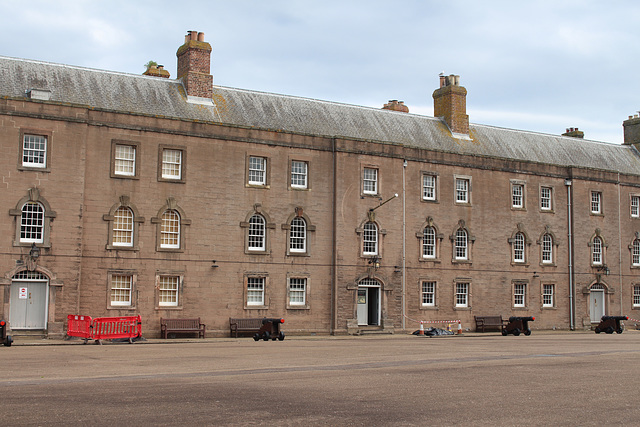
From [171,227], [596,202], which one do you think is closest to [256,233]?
[171,227]

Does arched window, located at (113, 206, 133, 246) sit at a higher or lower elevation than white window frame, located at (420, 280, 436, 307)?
higher

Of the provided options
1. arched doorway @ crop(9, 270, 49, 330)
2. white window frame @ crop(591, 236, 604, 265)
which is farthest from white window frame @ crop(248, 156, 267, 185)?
white window frame @ crop(591, 236, 604, 265)

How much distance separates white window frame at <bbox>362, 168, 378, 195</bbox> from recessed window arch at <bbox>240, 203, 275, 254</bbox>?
5.60 metres

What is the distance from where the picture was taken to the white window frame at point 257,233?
1409 inches

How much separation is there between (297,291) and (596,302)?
66.8 feet

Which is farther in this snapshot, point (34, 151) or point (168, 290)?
point (168, 290)

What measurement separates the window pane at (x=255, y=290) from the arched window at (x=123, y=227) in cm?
582

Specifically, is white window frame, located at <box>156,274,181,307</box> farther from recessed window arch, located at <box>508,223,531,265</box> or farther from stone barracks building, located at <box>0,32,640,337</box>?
recessed window arch, located at <box>508,223,531,265</box>

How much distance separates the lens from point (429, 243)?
134ft

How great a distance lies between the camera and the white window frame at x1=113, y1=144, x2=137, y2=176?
1302 inches

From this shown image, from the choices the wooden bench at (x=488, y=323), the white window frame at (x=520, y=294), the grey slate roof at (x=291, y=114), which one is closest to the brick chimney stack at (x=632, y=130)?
the grey slate roof at (x=291, y=114)

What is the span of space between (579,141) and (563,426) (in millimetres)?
42280

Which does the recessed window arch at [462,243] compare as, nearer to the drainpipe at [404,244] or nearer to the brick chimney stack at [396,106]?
the drainpipe at [404,244]

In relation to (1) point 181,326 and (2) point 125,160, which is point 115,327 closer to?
(1) point 181,326
